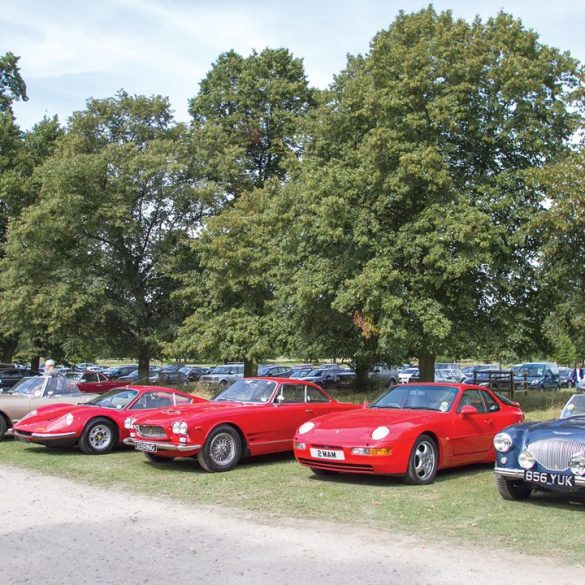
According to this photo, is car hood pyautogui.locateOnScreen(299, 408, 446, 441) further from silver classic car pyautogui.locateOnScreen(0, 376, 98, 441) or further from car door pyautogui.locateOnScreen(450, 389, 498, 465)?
silver classic car pyautogui.locateOnScreen(0, 376, 98, 441)

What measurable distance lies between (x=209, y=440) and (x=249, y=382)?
208 cm

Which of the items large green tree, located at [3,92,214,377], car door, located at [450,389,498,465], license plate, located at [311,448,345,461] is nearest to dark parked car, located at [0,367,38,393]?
large green tree, located at [3,92,214,377]

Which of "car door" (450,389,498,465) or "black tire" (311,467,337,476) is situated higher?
"car door" (450,389,498,465)

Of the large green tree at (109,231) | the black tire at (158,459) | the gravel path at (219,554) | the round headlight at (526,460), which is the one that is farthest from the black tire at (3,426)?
the large green tree at (109,231)

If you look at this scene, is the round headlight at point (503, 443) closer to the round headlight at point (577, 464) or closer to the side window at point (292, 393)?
the round headlight at point (577, 464)

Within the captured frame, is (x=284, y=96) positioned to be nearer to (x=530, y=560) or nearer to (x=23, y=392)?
(x=23, y=392)

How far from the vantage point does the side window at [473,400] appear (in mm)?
10774

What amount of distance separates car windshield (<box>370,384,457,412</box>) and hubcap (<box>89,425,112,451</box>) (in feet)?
18.1

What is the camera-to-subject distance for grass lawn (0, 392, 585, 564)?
689 centimetres

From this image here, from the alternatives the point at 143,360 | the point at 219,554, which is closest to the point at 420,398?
the point at 219,554

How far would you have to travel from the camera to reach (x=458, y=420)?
1034cm

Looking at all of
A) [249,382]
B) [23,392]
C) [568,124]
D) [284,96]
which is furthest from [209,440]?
[284,96]

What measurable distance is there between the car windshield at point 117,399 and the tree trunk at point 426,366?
43.2 feet

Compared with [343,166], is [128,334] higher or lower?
lower
